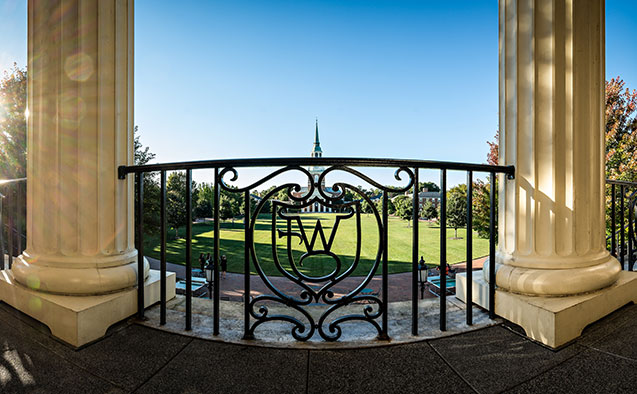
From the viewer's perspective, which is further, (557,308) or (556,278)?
(556,278)

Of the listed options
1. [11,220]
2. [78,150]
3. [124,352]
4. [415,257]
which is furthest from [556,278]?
[11,220]

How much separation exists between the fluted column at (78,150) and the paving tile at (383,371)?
163 centimetres

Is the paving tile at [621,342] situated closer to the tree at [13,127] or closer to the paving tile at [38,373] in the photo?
the paving tile at [38,373]

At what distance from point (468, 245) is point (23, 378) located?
9.16ft

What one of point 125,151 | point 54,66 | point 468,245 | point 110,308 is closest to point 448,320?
point 468,245

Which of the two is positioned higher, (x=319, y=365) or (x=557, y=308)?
(x=557, y=308)

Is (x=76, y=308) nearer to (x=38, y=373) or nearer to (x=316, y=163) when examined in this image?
(x=38, y=373)

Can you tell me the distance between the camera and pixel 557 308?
74.4 inches

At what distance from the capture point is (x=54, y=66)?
2.28 metres

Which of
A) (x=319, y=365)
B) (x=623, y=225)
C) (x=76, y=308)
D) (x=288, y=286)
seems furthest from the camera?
(x=288, y=286)

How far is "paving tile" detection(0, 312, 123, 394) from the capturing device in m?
1.46

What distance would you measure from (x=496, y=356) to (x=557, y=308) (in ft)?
1.82

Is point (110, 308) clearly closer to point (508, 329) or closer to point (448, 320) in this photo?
point (448, 320)

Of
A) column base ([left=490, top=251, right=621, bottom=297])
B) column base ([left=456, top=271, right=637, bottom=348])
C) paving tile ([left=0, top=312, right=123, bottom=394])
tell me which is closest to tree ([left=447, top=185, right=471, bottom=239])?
column base ([left=456, top=271, right=637, bottom=348])
